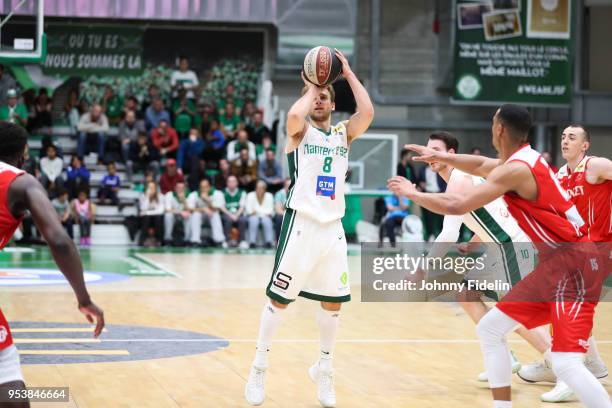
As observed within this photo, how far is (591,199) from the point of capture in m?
7.87

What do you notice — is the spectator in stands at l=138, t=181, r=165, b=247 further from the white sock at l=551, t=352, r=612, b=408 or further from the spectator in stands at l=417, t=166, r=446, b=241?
the white sock at l=551, t=352, r=612, b=408

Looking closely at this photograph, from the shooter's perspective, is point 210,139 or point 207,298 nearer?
point 207,298

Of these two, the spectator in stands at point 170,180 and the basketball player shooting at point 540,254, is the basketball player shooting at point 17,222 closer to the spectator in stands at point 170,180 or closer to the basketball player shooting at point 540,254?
the basketball player shooting at point 540,254

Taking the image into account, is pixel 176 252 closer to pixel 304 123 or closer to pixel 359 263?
pixel 359 263

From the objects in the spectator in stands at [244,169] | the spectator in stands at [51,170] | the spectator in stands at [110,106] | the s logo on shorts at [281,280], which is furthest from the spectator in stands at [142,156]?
the s logo on shorts at [281,280]

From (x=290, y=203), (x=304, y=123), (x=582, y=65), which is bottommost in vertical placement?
(x=290, y=203)

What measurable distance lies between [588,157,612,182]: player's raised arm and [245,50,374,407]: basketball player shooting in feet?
6.84

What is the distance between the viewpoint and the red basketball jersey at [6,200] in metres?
4.38

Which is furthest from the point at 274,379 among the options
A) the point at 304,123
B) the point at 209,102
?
the point at 209,102

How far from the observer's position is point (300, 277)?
6488 millimetres

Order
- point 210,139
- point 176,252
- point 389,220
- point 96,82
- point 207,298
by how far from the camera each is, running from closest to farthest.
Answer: point 207,298
point 176,252
point 389,220
point 210,139
point 96,82

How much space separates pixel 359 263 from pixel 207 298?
552 cm

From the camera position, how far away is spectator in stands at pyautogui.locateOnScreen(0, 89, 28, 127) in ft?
66.6

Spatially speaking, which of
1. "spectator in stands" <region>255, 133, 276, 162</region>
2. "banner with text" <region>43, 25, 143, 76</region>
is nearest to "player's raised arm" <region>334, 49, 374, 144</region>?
"spectator in stands" <region>255, 133, 276, 162</region>
